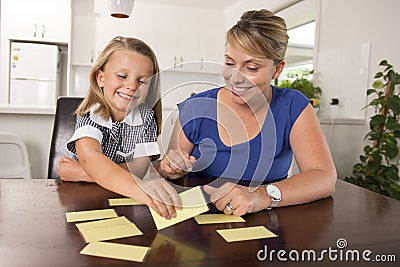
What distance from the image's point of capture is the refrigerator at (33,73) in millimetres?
4621

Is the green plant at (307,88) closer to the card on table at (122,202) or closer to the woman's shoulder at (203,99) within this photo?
the woman's shoulder at (203,99)

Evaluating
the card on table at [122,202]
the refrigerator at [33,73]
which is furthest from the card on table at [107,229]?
the refrigerator at [33,73]

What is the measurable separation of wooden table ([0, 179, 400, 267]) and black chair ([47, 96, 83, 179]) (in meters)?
0.49

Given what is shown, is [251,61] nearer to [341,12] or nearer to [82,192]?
[82,192]

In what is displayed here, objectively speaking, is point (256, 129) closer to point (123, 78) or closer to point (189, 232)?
point (123, 78)

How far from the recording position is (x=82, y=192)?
0.94m

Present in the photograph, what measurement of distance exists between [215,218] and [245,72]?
46cm

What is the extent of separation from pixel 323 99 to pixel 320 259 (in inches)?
114

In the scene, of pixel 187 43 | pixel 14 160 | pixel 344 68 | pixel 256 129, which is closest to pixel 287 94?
pixel 256 129

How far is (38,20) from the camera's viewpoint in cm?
468

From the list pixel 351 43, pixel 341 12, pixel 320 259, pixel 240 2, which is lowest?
pixel 320 259

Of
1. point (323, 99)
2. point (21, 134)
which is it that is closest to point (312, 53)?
point (323, 99)

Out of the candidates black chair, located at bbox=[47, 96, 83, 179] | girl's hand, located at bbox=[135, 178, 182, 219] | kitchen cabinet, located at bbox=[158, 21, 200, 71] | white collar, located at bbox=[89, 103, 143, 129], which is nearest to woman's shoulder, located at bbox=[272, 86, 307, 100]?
white collar, located at bbox=[89, 103, 143, 129]

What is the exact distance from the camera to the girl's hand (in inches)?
29.3
